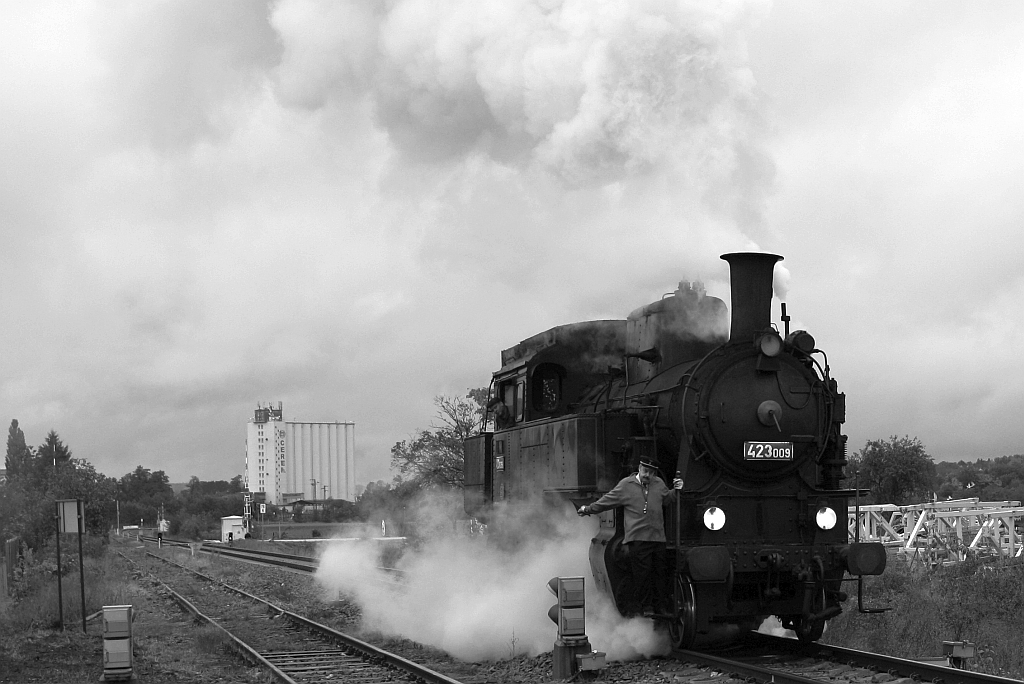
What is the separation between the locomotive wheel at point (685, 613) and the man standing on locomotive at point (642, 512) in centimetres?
31

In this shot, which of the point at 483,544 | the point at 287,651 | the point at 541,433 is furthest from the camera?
the point at 483,544

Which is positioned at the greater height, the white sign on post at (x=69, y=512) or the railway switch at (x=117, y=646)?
the white sign on post at (x=69, y=512)

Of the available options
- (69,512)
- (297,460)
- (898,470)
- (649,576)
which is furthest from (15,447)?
(649,576)

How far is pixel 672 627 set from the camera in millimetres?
10430

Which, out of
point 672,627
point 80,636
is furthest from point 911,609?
point 80,636

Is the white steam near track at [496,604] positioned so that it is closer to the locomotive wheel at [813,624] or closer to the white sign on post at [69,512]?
the locomotive wheel at [813,624]

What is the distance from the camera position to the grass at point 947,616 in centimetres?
1062

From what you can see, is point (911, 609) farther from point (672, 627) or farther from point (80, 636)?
point (80, 636)

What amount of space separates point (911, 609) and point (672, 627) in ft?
13.2

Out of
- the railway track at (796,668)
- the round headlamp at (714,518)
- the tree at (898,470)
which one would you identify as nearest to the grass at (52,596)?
the railway track at (796,668)

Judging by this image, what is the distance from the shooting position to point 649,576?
10445 mm

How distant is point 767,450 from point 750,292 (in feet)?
5.17

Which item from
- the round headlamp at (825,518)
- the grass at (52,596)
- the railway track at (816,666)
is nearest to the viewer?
the railway track at (816,666)

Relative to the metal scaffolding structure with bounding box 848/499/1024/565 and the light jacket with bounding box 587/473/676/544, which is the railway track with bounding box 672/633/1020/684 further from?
the metal scaffolding structure with bounding box 848/499/1024/565
